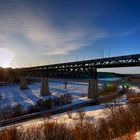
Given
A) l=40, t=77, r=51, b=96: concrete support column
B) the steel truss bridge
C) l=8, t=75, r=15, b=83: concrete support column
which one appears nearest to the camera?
the steel truss bridge

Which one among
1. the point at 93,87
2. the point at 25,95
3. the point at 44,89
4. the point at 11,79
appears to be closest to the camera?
the point at 93,87

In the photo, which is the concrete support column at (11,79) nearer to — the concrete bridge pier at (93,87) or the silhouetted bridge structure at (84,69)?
the silhouetted bridge structure at (84,69)

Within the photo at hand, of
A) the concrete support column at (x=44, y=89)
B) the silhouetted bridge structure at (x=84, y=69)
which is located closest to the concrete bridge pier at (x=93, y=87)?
the silhouetted bridge structure at (x=84, y=69)

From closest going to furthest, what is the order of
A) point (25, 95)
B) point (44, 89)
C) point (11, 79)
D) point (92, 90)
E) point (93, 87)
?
point (92, 90)
point (93, 87)
point (25, 95)
point (44, 89)
point (11, 79)

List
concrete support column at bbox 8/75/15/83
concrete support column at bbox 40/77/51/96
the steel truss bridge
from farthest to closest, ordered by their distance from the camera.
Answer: concrete support column at bbox 8/75/15/83 < concrete support column at bbox 40/77/51/96 < the steel truss bridge

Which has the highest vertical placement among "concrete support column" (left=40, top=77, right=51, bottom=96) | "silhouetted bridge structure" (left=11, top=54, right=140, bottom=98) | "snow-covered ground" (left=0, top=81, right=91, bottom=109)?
"silhouetted bridge structure" (left=11, top=54, right=140, bottom=98)

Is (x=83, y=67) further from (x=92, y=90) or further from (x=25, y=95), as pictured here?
(x=25, y=95)

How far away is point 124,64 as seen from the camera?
36.7 metres

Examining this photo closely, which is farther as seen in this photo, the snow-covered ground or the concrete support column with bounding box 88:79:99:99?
the concrete support column with bounding box 88:79:99:99

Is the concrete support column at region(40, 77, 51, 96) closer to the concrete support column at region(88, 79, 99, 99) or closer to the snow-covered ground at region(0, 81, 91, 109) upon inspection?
the snow-covered ground at region(0, 81, 91, 109)

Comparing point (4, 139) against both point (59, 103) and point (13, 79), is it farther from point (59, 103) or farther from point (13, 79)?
point (13, 79)

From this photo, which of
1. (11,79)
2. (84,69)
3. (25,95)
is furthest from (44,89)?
(11,79)

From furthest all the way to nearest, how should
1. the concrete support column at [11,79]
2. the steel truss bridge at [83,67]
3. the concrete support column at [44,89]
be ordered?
1. the concrete support column at [11,79]
2. the concrete support column at [44,89]
3. the steel truss bridge at [83,67]

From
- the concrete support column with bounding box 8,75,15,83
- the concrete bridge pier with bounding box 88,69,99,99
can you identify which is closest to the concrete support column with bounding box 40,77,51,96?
the concrete bridge pier with bounding box 88,69,99,99
